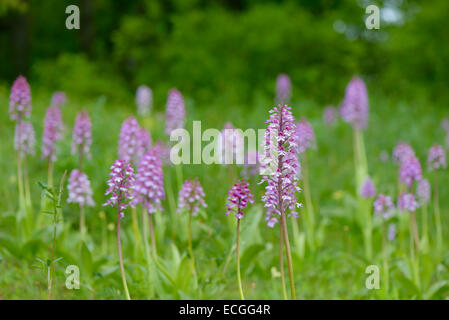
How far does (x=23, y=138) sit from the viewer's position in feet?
13.8

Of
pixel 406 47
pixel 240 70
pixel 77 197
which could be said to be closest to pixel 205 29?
pixel 240 70

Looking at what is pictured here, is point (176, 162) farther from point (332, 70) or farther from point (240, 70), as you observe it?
point (332, 70)

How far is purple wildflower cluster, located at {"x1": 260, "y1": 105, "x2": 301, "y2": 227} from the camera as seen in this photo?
8.20 feet

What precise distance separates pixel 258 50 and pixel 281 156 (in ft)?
35.8

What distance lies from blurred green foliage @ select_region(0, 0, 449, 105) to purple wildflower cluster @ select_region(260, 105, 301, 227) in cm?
1045

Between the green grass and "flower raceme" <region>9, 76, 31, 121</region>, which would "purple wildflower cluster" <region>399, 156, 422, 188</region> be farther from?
"flower raceme" <region>9, 76, 31, 121</region>

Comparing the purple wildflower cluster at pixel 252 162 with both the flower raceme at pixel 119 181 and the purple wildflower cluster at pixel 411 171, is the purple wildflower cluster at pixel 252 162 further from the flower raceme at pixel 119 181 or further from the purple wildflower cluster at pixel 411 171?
the flower raceme at pixel 119 181

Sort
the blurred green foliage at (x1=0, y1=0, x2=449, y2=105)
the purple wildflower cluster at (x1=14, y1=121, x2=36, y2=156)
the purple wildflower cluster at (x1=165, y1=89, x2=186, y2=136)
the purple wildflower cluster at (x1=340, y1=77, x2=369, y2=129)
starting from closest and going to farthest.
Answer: the purple wildflower cluster at (x1=14, y1=121, x2=36, y2=156), the purple wildflower cluster at (x1=165, y1=89, x2=186, y2=136), the purple wildflower cluster at (x1=340, y1=77, x2=369, y2=129), the blurred green foliage at (x1=0, y1=0, x2=449, y2=105)

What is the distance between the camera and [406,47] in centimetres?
1258

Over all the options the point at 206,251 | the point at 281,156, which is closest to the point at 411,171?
the point at 206,251

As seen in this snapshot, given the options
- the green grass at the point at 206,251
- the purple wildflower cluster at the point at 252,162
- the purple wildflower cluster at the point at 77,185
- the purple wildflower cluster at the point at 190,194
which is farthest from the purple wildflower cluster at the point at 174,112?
the purple wildflower cluster at the point at 190,194

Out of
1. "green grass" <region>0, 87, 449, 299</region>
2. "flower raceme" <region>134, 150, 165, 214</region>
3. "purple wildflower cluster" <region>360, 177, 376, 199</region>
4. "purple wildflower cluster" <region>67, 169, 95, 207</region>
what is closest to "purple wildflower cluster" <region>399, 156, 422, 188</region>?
"green grass" <region>0, 87, 449, 299</region>

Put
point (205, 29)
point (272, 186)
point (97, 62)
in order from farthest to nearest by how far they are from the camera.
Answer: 1. point (97, 62)
2. point (205, 29)
3. point (272, 186)
